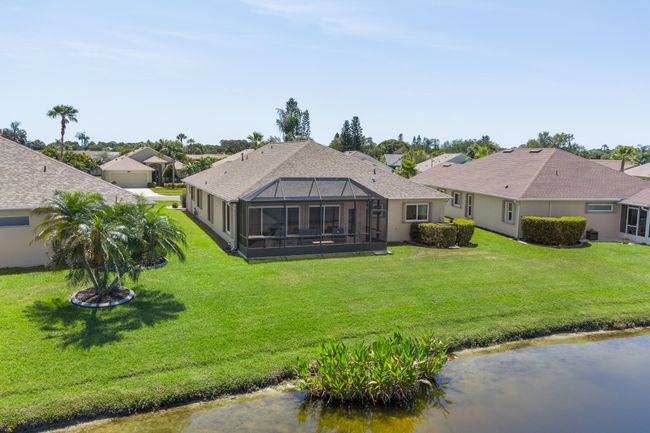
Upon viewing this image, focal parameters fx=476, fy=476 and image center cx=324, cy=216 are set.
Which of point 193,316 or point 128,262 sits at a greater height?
point 128,262

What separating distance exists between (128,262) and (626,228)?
78.8 ft

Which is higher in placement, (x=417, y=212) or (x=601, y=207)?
(x=601, y=207)

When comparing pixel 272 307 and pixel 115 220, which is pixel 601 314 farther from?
pixel 115 220

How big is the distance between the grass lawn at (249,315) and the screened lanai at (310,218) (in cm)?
126

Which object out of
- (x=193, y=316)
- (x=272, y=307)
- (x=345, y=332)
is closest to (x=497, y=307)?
(x=345, y=332)

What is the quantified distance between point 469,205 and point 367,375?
22.4 metres

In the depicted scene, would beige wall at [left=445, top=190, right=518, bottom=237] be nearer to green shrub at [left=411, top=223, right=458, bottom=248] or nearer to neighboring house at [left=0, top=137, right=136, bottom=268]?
green shrub at [left=411, top=223, right=458, bottom=248]

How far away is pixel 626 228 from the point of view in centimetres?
2458

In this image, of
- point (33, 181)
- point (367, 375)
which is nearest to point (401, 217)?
point (367, 375)

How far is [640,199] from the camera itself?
23.8 m

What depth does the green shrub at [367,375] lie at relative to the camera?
9.23m

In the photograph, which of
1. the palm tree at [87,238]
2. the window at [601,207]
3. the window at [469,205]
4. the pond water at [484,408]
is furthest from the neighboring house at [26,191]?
the window at [601,207]

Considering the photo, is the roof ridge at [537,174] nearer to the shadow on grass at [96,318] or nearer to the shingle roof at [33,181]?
the shadow on grass at [96,318]

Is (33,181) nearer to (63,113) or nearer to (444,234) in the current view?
(444,234)
